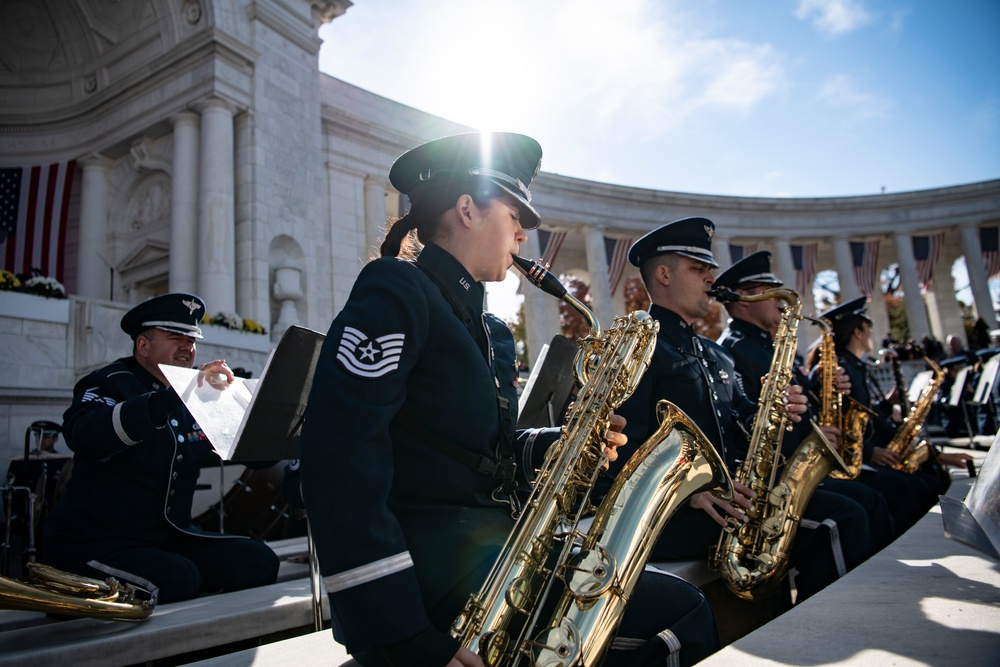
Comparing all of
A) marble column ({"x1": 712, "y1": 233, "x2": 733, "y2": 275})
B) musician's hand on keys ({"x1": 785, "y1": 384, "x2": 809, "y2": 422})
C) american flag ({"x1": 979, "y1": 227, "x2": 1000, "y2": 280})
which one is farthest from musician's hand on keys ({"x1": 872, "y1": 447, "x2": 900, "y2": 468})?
american flag ({"x1": 979, "y1": 227, "x2": 1000, "y2": 280})

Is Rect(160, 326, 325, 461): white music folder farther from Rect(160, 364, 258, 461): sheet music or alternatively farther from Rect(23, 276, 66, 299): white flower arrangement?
Rect(23, 276, 66, 299): white flower arrangement

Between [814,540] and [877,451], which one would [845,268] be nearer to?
[877,451]

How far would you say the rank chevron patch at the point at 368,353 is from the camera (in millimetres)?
1962

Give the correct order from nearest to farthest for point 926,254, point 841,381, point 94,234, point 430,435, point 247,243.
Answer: point 430,435 → point 841,381 → point 247,243 → point 94,234 → point 926,254

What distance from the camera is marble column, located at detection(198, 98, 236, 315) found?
1638cm

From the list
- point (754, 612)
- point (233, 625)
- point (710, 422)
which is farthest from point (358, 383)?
point (754, 612)

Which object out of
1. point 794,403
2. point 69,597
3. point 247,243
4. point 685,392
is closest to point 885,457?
point 794,403

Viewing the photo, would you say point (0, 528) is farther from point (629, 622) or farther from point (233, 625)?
point (629, 622)

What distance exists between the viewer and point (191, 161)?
1766 centimetres

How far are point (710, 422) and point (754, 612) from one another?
3.71 ft

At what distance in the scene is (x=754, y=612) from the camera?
12.4ft

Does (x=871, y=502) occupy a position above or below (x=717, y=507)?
below

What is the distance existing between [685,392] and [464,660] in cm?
258

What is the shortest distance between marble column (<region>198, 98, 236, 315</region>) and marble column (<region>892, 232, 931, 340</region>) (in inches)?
1226
